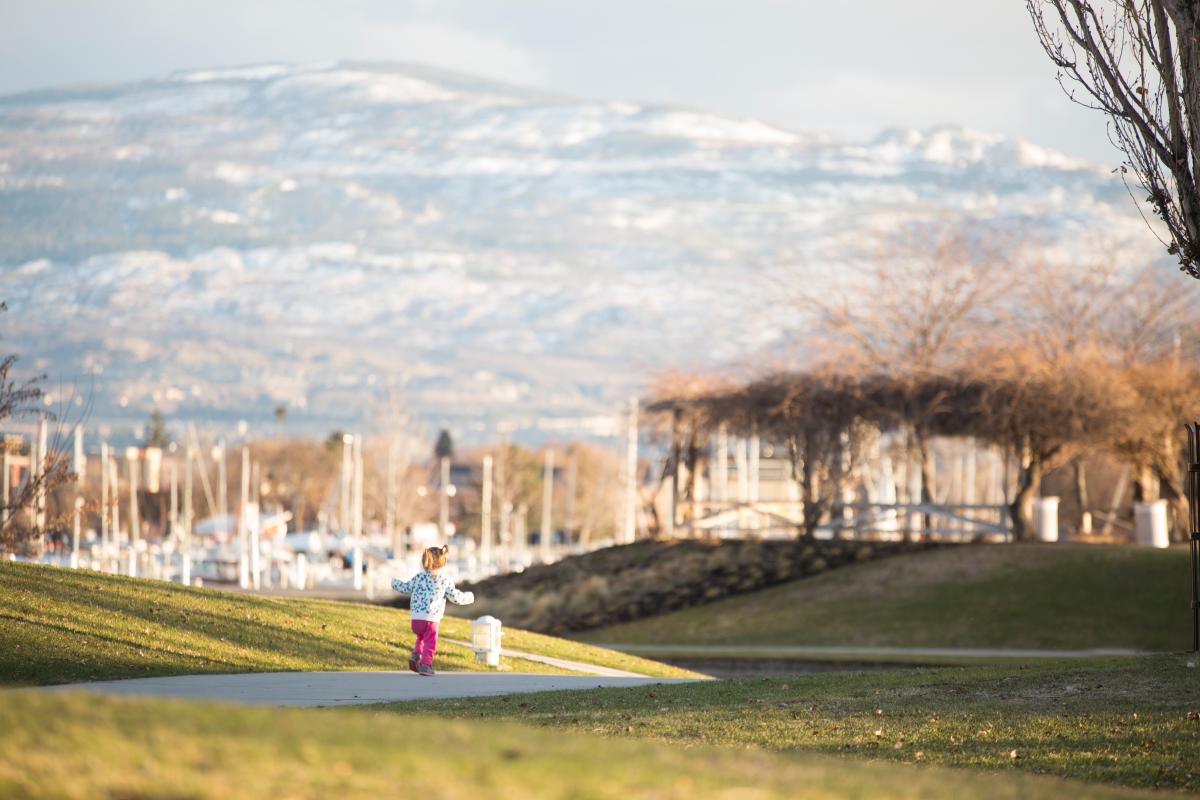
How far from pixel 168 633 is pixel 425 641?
9.92 ft

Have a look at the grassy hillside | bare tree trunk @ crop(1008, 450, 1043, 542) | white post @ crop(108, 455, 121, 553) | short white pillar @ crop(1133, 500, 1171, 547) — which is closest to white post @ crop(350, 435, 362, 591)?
white post @ crop(108, 455, 121, 553)

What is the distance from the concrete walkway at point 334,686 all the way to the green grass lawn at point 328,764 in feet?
19.0

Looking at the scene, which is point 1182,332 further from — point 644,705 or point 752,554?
point 644,705

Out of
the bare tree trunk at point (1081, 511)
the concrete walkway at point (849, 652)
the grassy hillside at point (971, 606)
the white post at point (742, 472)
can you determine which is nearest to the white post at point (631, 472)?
the white post at point (742, 472)

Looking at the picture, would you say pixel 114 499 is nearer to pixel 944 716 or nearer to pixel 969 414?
pixel 969 414

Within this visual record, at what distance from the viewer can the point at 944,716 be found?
13219 mm

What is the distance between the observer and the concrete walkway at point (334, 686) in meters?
13.9

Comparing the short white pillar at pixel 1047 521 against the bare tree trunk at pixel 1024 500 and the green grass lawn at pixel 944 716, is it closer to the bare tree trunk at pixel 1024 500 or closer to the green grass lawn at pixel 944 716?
the bare tree trunk at pixel 1024 500

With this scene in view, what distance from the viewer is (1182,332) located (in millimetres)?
61469

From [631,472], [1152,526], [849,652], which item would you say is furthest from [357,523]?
[849,652]

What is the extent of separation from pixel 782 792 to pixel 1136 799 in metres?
2.48

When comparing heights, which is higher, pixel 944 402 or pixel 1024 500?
pixel 944 402

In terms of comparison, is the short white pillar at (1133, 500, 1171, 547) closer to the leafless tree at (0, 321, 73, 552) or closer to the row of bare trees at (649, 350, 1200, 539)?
the row of bare trees at (649, 350, 1200, 539)

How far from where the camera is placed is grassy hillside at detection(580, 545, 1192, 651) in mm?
29469
